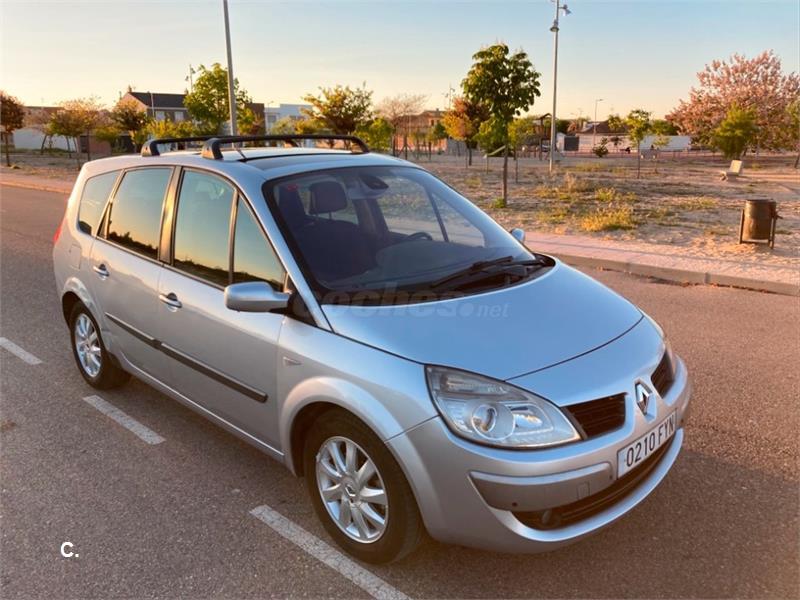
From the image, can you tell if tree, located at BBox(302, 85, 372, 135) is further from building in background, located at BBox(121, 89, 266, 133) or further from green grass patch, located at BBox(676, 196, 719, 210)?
building in background, located at BBox(121, 89, 266, 133)

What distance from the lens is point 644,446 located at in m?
2.50

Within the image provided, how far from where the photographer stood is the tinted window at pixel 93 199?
4340 millimetres

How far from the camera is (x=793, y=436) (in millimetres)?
3781

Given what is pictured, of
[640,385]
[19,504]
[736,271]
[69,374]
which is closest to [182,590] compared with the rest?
[19,504]

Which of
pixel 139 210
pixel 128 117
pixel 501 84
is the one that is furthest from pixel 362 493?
pixel 128 117

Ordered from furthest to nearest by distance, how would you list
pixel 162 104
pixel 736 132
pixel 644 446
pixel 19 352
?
pixel 162 104 → pixel 736 132 → pixel 19 352 → pixel 644 446

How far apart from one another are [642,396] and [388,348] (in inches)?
40.5

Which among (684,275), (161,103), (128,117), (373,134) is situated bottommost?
(684,275)

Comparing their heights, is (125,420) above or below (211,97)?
below

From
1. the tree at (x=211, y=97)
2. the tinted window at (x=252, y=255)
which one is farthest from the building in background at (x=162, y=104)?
the tinted window at (x=252, y=255)

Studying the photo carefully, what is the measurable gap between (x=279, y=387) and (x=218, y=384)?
1.81ft

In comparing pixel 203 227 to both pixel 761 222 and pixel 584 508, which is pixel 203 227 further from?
pixel 761 222

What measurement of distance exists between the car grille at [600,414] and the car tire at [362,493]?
693mm

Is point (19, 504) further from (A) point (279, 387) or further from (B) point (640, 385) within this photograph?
(B) point (640, 385)
